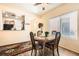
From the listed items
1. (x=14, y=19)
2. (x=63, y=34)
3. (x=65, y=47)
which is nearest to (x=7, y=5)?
(x=14, y=19)

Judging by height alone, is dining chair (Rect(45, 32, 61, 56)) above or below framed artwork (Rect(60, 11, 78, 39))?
below

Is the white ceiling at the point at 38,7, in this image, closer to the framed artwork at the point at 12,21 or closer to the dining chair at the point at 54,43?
the framed artwork at the point at 12,21

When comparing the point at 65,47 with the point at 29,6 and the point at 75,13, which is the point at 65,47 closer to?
the point at 75,13

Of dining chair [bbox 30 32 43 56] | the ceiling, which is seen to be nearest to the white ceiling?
the ceiling

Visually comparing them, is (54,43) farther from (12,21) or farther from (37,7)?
(12,21)

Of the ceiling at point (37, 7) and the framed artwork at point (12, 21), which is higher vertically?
the ceiling at point (37, 7)

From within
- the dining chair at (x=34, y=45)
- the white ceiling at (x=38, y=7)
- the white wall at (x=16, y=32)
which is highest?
the white ceiling at (x=38, y=7)

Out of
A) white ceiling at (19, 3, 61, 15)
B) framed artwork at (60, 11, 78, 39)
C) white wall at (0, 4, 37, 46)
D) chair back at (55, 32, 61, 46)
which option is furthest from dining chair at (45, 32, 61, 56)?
white ceiling at (19, 3, 61, 15)

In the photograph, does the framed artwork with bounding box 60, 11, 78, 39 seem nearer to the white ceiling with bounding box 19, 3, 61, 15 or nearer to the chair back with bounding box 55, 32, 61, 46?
the chair back with bounding box 55, 32, 61, 46

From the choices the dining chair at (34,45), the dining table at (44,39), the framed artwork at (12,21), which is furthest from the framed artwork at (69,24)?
the framed artwork at (12,21)

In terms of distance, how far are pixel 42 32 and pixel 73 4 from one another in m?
0.79

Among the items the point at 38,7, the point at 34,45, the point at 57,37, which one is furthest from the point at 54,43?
the point at 38,7

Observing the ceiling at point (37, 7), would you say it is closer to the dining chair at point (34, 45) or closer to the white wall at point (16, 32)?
the white wall at point (16, 32)

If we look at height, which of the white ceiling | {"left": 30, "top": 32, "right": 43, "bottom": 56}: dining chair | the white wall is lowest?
{"left": 30, "top": 32, "right": 43, "bottom": 56}: dining chair
